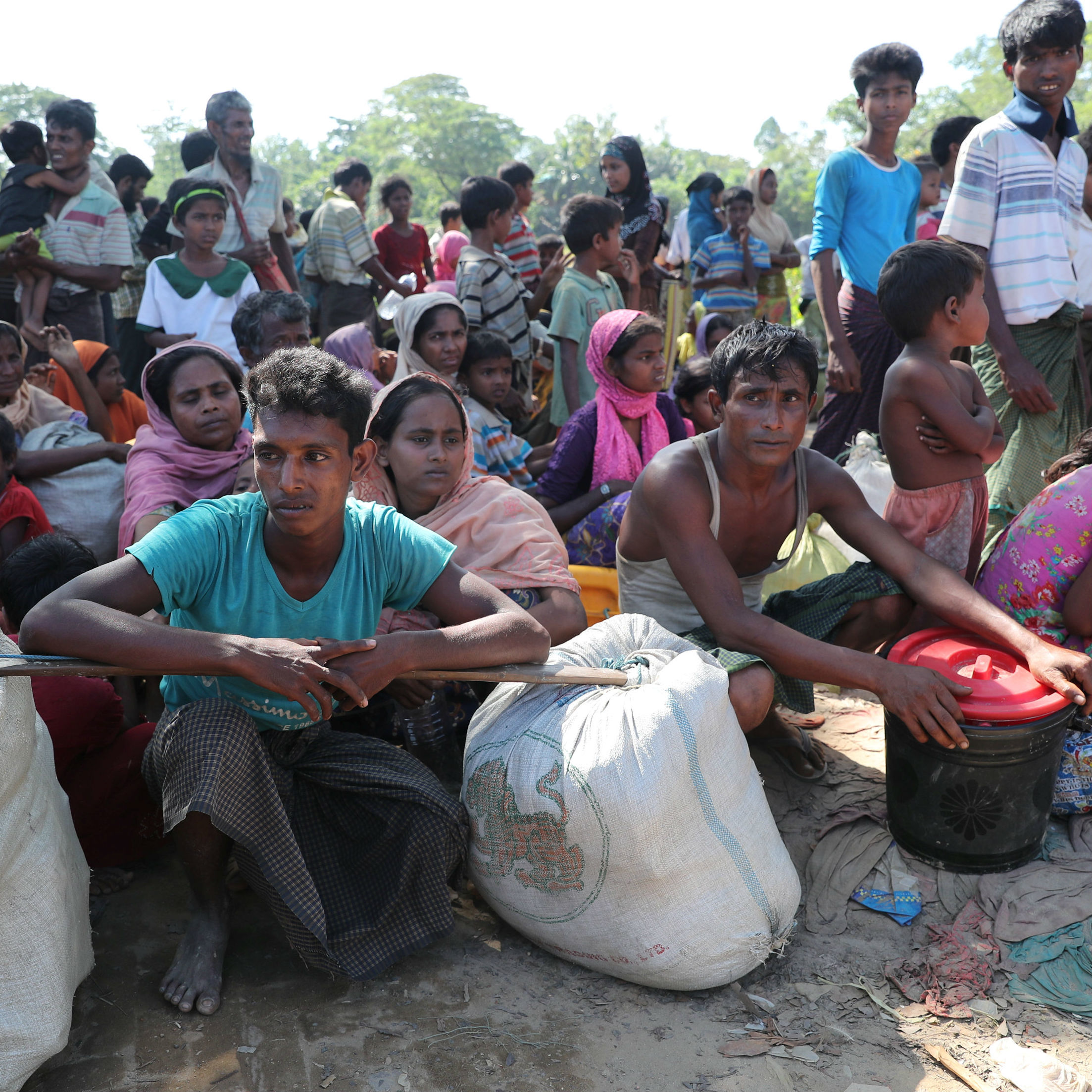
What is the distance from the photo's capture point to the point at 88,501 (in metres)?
3.63

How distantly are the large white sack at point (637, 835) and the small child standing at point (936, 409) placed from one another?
1339 mm

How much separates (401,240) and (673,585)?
587 centimetres

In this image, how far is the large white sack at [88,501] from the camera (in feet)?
→ 11.8

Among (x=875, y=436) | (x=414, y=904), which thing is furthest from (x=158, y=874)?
(x=875, y=436)

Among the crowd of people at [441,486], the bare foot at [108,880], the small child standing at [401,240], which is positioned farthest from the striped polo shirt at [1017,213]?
the small child standing at [401,240]

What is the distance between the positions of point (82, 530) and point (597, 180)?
4273 cm

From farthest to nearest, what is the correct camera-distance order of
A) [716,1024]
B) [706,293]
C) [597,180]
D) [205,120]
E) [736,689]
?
1. [597,180]
2. [706,293]
3. [205,120]
4. [736,689]
5. [716,1024]

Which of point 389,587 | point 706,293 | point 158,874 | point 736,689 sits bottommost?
point 158,874

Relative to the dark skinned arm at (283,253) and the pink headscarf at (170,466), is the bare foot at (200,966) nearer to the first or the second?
the pink headscarf at (170,466)

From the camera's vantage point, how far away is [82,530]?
11.9ft

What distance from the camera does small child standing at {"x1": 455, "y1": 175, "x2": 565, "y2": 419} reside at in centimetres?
559

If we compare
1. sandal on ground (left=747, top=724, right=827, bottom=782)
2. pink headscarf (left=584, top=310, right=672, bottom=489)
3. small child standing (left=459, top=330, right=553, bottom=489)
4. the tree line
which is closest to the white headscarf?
small child standing (left=459, top=330, right=553, bottom=489)

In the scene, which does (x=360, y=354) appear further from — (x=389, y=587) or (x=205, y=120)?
(x=389, y=587)

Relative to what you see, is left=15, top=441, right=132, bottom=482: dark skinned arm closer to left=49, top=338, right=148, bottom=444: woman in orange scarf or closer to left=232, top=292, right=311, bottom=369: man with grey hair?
left=232, top=292, right=311, bottom=369: man with grey hair
